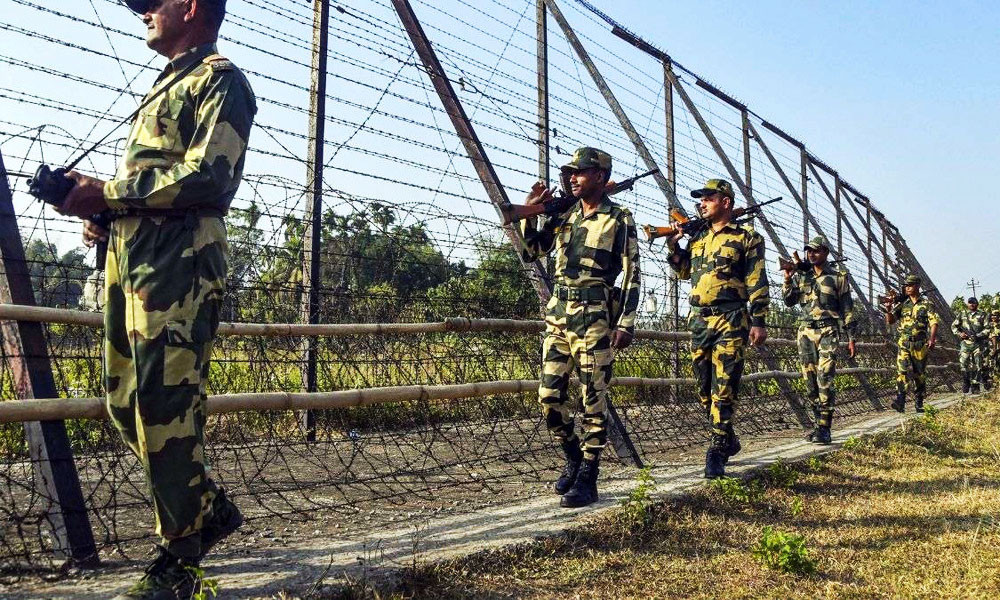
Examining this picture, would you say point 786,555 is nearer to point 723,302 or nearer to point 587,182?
point 587,182

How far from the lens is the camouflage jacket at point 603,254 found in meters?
4.00

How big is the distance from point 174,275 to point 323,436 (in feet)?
10.4

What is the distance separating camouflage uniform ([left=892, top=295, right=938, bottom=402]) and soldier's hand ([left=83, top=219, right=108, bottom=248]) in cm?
1021

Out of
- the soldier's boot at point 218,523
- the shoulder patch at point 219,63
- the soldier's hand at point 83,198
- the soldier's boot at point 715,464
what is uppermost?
the shoulder patch at point 219,63

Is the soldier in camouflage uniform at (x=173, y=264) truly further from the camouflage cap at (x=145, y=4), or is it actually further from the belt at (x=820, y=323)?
the belt at (x=820, y=323)

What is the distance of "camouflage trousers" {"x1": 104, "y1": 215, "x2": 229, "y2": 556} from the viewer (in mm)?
2125

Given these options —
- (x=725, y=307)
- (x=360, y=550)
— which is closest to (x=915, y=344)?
(x=725, y=307)

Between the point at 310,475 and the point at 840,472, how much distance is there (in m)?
3.23

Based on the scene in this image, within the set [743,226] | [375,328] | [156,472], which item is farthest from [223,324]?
[743,226]

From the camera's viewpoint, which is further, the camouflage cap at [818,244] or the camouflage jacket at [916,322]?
the camouflage jacket at [916,322]

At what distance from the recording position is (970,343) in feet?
45.8

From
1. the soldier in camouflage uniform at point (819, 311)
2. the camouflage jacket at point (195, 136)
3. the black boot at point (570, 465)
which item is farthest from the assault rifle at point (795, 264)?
the camouflage jacket at point (195, 136)

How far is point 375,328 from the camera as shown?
4164mm

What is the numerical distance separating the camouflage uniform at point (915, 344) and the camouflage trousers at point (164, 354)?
1007 centimetres
